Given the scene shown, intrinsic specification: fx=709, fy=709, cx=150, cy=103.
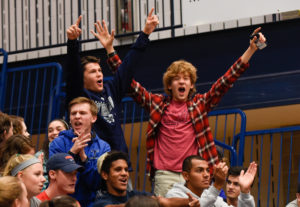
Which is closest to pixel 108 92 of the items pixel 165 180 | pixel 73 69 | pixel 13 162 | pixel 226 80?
pixel 73 69

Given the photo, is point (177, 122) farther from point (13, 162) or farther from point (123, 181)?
point (13, 162)

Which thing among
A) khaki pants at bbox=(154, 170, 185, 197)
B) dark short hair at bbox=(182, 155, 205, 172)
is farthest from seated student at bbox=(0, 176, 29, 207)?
khaki pants at bbox=(154, 170, 185, 197)

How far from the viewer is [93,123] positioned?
6668mm

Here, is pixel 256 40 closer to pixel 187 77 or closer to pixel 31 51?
pixel 187 77

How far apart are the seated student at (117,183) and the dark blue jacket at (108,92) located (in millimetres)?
753

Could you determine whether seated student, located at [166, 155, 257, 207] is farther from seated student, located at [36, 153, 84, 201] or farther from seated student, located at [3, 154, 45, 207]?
seated student, located at [3, 154, 45, 207]

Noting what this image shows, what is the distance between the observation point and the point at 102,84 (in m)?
6.76

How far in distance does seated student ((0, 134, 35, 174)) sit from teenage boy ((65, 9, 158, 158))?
27.6 inches

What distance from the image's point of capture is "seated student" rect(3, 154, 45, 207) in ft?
18.0

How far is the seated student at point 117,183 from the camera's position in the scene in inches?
223

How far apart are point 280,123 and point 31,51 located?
391 centimetres

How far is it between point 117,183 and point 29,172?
71cm

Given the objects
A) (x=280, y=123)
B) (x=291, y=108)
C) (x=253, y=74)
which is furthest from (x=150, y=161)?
(x=280, y=123)

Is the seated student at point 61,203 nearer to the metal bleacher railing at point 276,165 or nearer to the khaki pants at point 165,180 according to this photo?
the khaki pants at point 165,180
